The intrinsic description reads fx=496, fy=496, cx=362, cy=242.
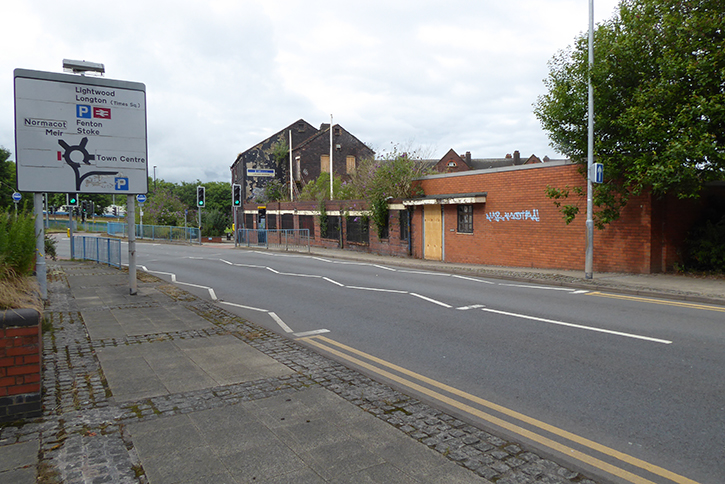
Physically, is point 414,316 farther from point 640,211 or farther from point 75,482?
point 640,211

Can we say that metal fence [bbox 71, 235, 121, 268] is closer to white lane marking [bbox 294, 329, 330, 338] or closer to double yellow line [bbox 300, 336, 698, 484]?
white lane marking [bbox 294, 329, 330, 338]

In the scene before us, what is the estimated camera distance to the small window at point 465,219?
20.7 metres

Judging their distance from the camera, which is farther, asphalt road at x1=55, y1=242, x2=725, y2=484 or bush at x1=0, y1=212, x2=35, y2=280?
bush at x1=0, y1=212, x2=35, y2=280

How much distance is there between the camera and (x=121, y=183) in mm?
10906

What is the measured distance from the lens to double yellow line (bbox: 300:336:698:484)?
368cm

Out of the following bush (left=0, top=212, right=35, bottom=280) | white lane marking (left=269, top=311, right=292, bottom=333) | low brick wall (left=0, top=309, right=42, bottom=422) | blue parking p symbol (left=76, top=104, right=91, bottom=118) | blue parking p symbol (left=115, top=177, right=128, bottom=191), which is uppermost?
blue parking p symbol (left=76, top=104, right=91, bottom=118)

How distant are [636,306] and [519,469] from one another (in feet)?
25.1

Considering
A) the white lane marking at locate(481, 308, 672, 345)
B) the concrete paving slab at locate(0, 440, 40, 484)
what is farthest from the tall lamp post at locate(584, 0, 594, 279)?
the concrete paving slab at locate(0, 440, 40, 484)

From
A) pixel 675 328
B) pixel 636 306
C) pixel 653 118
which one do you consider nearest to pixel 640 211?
pixel 653 118

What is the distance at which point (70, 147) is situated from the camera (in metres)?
10.1

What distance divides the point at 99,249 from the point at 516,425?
20.6 m

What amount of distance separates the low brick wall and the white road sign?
248 inches

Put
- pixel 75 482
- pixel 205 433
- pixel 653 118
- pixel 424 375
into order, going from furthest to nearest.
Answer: pixel 653 118, pixel 424 375, pixel 205 433, pixel 75 482

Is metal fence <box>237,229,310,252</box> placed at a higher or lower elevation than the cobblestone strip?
higher
